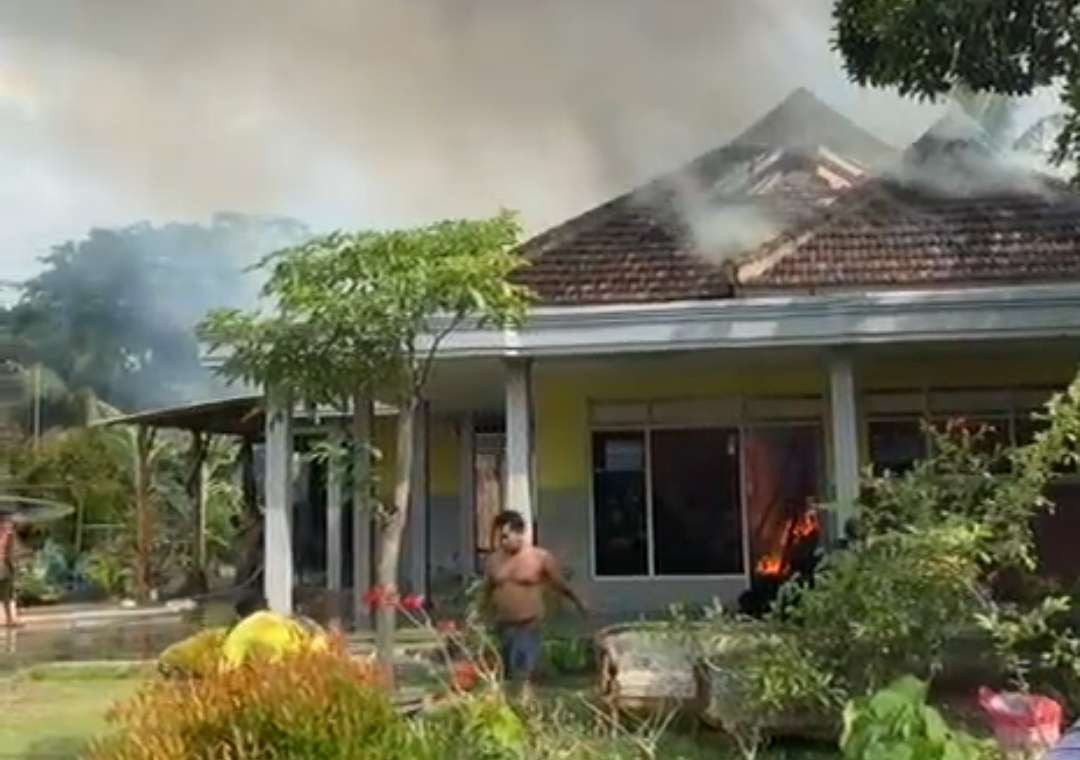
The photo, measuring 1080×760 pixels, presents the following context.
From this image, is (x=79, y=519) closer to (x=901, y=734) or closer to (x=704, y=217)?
(x=704, y=217)

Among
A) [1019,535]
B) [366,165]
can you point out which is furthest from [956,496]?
[366,165]

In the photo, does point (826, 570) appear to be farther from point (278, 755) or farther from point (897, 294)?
point (897, 294)

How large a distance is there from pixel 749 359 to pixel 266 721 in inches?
457

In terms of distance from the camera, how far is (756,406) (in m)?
18.2

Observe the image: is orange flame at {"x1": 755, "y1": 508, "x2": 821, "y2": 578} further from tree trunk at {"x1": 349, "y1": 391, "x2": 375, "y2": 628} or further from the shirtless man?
the shirtless man

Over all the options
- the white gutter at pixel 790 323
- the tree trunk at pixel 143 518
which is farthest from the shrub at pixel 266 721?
the tree trunk at pixel 143 518

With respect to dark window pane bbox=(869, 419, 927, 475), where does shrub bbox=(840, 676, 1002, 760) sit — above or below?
below

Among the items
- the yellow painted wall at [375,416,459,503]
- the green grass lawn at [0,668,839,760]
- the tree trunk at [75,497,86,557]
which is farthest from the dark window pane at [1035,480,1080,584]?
the tree trunk at [75,497,86,557]

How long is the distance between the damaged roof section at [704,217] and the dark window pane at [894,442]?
2.89 meters

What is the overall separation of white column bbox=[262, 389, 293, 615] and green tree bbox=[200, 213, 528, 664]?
3572mm

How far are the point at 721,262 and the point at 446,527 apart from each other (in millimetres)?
6803

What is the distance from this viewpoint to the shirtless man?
35.1ft

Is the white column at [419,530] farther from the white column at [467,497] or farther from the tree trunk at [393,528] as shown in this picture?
the tree trunk at [393,528]

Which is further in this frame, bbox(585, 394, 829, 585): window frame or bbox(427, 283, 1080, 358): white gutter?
bbox(585, 394, 829, 585): window frame
